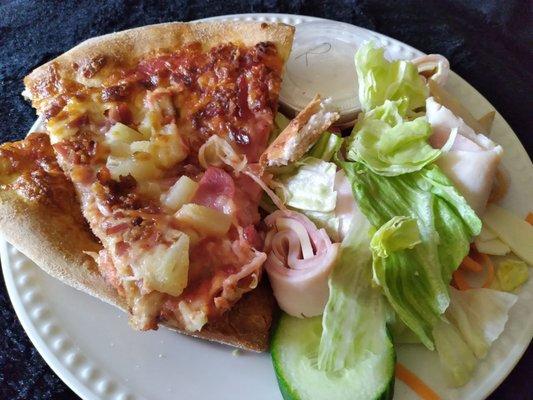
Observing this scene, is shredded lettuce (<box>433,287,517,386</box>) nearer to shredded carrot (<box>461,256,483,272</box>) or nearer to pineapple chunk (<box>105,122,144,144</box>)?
shredded carrot (<box>461,256,483,272</box>)

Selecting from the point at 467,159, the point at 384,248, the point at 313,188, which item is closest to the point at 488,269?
the point at 467,159

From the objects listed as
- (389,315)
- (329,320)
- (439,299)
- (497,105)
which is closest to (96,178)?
(329,320)

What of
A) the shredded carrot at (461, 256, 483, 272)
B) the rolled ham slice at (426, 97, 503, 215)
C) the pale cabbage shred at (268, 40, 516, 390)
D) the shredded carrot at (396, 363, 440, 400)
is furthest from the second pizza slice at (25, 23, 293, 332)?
the shredded carrot at (461, 256, 483, 272)

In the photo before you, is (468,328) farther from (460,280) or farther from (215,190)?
(215,190)

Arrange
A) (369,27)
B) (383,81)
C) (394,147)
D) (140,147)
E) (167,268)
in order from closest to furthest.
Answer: (167,268), (140,147), (394,147), (383,81), (369,27)

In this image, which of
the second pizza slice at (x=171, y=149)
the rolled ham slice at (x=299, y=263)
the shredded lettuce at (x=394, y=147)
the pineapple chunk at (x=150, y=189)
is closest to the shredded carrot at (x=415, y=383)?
the rolled ham slice at (x=299, y=263)

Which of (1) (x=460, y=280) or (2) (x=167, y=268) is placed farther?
(1) (x=460, y=280)
